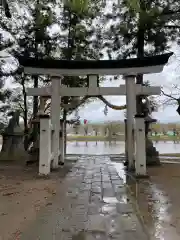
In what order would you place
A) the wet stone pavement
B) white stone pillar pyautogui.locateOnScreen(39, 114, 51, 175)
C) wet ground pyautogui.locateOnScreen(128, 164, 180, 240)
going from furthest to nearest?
1. white stone pillar pyautogui.locateOnScreen(39, 114, 51, 175)
2. wet ground pyautogui.locateOnScreen(128, 164, 180, 240)
3. the wet stone pavement

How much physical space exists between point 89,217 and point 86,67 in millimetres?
5305

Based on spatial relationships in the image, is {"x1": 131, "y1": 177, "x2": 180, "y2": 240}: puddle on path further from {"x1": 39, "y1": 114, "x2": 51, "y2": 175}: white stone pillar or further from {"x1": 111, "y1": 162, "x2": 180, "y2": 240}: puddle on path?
{"x1": 39, "y1": 114, "x2": 51, "y2": 175}: white stone pillar

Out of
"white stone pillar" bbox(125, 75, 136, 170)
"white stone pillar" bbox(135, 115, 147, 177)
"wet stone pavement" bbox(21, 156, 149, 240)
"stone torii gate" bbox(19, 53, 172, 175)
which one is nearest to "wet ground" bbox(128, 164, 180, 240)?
"wet stone pavement" bbox(21, 156, 149, 240)

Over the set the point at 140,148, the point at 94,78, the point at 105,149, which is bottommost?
the point at 105,149

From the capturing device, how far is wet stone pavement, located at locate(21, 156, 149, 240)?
2461 millimetres

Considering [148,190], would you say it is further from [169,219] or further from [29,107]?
[29,107]

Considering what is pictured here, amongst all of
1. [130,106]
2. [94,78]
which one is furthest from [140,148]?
[94,78]

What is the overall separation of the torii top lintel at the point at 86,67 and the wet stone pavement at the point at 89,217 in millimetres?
3895

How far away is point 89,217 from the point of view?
297 cm

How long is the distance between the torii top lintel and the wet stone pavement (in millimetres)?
3895

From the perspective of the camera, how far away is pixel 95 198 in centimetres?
389

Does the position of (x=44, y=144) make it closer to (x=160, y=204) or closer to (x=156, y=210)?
(x=160, y=204)

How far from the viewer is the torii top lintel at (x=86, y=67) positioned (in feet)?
24.1

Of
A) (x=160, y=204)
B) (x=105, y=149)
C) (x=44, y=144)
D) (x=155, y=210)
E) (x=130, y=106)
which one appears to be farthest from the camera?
(x=105, y=149)
